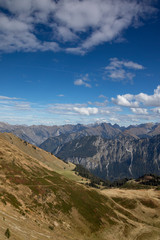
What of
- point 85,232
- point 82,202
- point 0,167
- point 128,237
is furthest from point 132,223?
point 0,167

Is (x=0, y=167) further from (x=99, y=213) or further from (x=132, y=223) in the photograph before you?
(x=132, y=223)

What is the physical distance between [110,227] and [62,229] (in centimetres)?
3682

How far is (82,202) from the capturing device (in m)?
121

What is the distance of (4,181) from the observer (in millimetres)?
100562

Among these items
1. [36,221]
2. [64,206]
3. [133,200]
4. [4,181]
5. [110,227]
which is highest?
[4,181]

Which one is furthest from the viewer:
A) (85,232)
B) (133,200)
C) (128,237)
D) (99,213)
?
(133,200)

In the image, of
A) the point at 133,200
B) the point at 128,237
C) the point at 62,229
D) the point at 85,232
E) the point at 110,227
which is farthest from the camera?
the point at 133,200

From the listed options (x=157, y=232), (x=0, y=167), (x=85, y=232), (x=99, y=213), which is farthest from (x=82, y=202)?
(x=0, y=167)

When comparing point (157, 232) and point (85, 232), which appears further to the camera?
point (157, 232)

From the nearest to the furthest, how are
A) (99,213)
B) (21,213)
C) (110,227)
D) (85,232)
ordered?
(21,213), (85,232), (110,227), (99,213)

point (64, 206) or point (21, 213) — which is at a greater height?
point (21, 213)

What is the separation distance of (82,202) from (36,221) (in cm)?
5208

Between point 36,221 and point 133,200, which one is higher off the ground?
point 36,221

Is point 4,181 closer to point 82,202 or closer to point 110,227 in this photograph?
point 82,202
